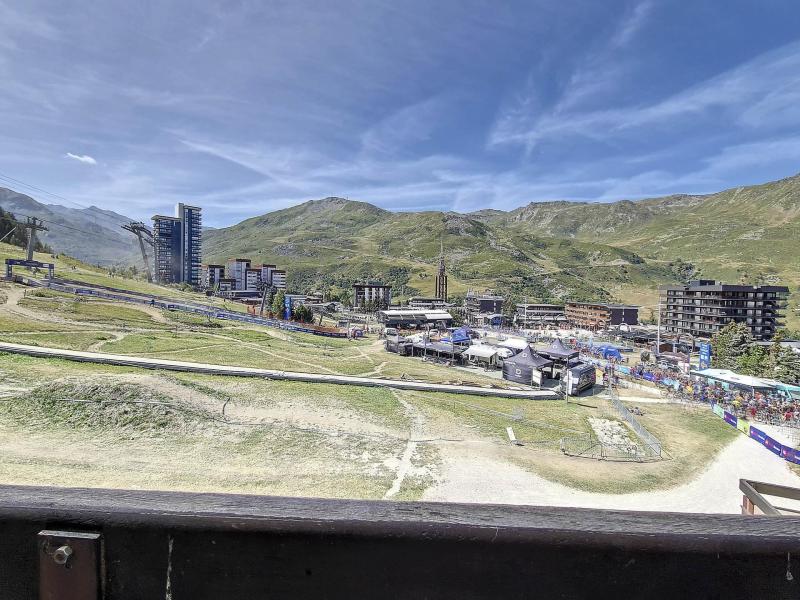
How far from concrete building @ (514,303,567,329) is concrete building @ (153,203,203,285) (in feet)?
401

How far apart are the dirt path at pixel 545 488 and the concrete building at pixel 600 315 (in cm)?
8844

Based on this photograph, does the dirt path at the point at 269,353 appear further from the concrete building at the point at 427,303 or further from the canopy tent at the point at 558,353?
the concrete building at the point at 427,303

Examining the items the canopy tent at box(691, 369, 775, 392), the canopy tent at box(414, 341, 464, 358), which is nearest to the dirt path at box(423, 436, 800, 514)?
the canopy tent at box(691, 369, 775, 392)

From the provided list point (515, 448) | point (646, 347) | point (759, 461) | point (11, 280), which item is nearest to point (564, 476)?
point (515, 448)

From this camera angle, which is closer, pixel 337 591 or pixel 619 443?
pixel 337 591

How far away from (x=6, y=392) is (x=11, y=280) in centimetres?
4959

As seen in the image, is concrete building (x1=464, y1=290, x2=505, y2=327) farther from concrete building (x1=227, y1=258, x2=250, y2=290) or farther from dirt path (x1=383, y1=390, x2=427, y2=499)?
concrete building (x1=227, y1=258, x2=250, y2=290)

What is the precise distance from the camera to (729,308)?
8081cm

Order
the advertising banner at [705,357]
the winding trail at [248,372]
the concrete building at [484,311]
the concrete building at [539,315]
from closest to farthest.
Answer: the winding trail at [248,372]
the advertising banner at [705,357]
the concrete building at [484,311]
the concrete building at [539,315]

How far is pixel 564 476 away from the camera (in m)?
18.2

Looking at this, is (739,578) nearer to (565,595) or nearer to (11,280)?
(565,595)

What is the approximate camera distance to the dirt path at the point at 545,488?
1573 cm

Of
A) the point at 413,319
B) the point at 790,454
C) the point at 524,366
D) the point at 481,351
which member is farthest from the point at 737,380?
the point at 413,319

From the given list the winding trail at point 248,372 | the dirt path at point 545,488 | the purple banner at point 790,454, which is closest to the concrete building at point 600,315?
the winding trail at point 248,372
